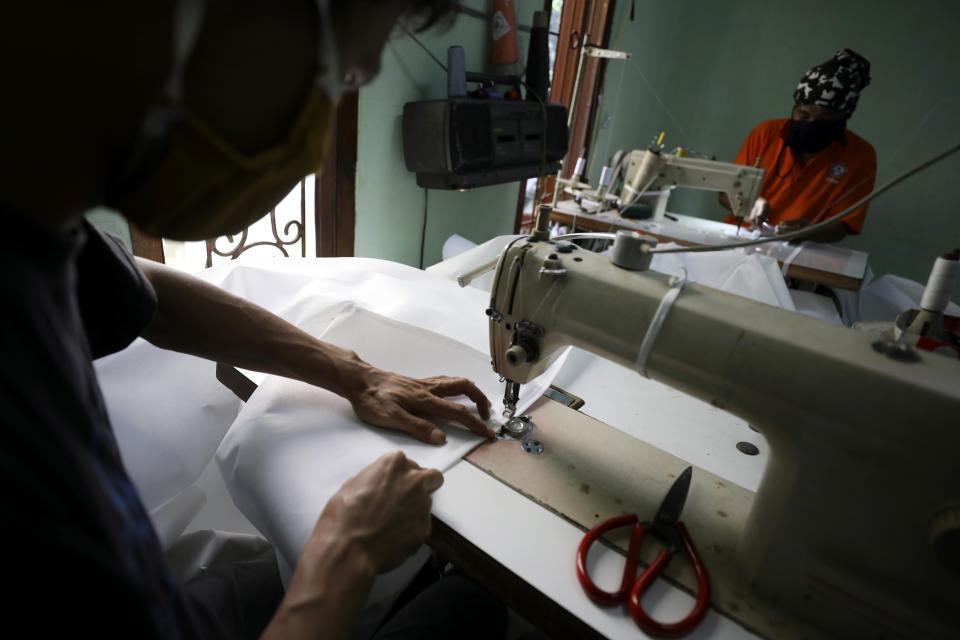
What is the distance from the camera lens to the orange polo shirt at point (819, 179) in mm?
2785

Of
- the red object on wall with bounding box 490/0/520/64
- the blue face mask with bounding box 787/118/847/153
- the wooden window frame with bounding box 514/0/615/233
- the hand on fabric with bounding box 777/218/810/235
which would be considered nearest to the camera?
the red object on wall with bounding box 490/0/520/64

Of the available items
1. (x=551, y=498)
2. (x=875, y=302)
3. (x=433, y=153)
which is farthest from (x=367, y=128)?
(x=875, y=302)

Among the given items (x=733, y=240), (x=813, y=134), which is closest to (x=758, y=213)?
(x=733, y=240)

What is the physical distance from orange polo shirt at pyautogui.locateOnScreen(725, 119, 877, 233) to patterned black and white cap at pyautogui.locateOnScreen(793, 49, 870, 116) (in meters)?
0.40

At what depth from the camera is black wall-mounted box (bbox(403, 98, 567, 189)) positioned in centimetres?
165

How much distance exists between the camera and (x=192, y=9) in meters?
0.30

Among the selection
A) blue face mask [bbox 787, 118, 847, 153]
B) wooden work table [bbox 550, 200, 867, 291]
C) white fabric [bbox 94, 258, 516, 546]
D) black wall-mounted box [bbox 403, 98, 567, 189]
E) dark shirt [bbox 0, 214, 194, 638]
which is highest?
blue face mask [bbox 787, 118, 847, 153]

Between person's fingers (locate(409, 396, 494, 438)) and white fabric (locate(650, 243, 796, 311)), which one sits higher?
white fabric (locate(650, 243, 796, 311))

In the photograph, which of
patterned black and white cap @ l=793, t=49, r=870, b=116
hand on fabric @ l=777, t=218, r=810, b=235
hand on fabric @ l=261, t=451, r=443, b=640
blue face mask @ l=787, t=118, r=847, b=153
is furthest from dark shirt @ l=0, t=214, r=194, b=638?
blue face mask @ l=787, t=118, r=847, b=153

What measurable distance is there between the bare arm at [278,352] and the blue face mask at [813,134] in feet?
8.74

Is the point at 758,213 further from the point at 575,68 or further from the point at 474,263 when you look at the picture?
the point at 474,263

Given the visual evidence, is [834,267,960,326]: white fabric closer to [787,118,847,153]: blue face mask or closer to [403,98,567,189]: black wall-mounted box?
[787,118,847,153]: blue face mask

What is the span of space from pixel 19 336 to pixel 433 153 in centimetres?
148

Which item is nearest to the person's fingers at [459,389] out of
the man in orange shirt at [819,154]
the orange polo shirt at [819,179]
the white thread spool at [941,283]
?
the white thread spool at [941,283]
